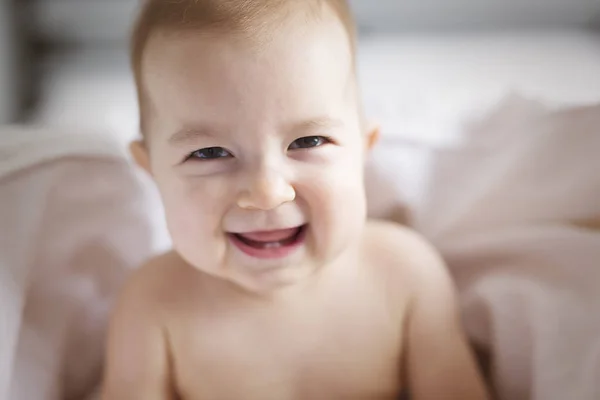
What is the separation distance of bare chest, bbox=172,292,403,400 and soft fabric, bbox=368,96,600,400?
0.14 m

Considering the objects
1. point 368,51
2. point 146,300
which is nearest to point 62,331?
point 146,300

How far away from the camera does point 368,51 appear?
3.60 ft

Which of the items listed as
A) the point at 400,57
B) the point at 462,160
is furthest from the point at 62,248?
the point at 400,57

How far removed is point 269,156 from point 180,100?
3.2 inches

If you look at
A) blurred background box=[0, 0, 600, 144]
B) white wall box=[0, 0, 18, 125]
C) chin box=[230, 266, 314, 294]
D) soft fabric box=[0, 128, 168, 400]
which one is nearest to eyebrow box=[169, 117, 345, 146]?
chin box=[230, 266, 314, 294]

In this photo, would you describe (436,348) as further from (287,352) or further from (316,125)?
(316,125)

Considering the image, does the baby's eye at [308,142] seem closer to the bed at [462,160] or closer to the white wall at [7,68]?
the bed at [462,160]

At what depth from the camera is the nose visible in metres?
0.50

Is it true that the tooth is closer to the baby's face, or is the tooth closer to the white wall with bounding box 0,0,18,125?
the baby's face

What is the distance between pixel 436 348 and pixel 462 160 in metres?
0.31

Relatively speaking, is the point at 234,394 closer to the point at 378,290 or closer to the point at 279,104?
the point at 378,290

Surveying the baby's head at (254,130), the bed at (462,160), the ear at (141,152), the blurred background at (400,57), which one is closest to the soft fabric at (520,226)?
the bed at (462,160)

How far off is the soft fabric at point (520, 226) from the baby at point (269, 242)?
0.06 metres

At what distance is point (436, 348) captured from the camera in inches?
26.0
